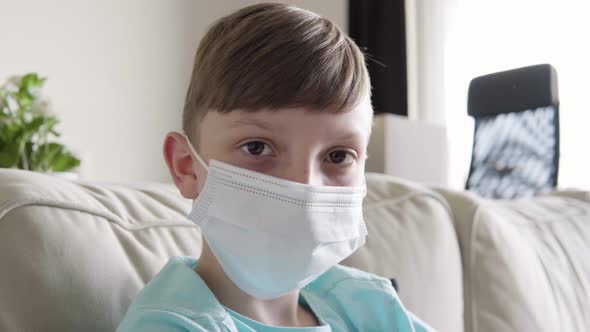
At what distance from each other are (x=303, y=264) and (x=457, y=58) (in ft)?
9.82

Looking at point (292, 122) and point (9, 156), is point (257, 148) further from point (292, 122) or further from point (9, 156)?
point (9, 156)

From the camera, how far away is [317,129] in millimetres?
719

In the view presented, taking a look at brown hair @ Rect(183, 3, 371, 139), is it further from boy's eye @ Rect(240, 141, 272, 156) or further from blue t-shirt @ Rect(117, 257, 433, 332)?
blue t-shirt @ Rect(117, 257, 433, 332)

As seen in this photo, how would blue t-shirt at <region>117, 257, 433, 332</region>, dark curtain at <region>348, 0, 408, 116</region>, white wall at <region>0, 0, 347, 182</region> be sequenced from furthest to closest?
1. dark curtain at <region>348, 0, 408, 116</region>
2. white wall at <region>0, 0, 347, 182</region>
3. blue t-shirt at <region>117, 257, 433, 332</region>

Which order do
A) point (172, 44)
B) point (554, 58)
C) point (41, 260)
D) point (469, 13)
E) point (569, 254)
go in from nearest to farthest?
point (41, 260), point (569, 254), point (554, 58), point (469, 13), point (172, 44)

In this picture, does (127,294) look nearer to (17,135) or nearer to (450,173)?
(17,135)

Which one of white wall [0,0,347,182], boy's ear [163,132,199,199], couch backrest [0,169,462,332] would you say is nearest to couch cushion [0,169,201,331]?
couch backrest [0,169,462,332]

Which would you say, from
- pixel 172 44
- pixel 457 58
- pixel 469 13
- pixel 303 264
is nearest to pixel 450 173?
pixel 457 58

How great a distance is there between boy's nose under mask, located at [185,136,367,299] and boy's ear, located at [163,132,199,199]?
0.12ft

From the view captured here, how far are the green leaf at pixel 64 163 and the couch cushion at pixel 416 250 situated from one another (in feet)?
3.86

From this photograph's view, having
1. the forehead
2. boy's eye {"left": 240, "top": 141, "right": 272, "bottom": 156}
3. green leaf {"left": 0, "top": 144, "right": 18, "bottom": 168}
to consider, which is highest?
→ the forehead

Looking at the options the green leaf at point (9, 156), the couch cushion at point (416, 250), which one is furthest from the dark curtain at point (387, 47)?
the couch cushion at point (416, 250)

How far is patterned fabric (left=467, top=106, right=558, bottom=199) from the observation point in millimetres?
1984

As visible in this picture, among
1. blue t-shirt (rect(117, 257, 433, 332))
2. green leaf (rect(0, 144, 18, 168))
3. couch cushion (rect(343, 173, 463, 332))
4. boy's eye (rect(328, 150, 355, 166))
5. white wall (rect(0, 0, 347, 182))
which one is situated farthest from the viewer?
white wall (rect(0, 0, 347, 182))
